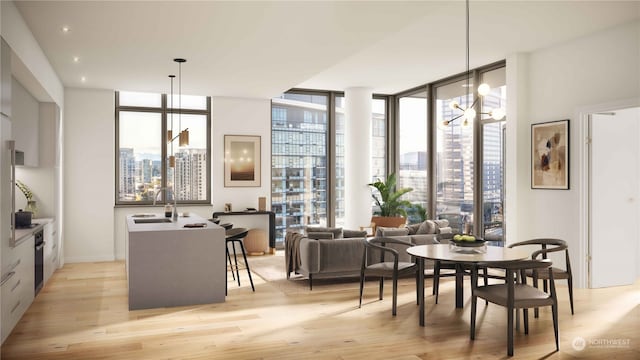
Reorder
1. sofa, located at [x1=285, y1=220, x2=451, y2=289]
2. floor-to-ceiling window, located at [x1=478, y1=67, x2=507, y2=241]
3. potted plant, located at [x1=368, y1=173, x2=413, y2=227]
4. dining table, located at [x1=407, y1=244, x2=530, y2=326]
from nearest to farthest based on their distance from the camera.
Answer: dining table, located at [x1=407, y1=244, x2=530, y2=326] < sofa, located at [x1=285, y1=220, x2=451, y2=289] < floor-to-ceiling window, located at [x1=478, y1=67, x2=507, y2=241] < potted plant, located at [x1=368, y1=173, x2=413, y2=227]

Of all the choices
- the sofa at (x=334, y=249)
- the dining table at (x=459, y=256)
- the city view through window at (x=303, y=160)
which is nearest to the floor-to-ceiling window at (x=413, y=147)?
the city view through window at (x=303, y=160)

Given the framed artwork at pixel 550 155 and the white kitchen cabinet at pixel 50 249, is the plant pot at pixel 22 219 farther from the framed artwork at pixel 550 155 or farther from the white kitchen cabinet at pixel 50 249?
the framed artwork at pixel 550 155

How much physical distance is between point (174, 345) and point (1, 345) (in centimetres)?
133

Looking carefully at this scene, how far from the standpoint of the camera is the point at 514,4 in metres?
5.03

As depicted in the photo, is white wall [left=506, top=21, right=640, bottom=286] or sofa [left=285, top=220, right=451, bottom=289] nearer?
white wall [left=506, top=21, right=640, bottom=286]

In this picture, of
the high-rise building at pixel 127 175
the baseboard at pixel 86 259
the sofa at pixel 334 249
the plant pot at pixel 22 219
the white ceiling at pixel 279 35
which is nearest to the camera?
the white ceiling at pixel 279 35

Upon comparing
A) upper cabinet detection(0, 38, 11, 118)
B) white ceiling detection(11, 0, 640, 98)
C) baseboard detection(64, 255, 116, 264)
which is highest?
white ceiling detection(11, 0, 640, 98)

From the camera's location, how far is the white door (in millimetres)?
6223

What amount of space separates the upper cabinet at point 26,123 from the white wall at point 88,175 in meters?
1.23

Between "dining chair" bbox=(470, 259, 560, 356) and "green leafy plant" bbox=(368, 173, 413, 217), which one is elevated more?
"green leafy plant" bbox=(368, 173, 413, 217)

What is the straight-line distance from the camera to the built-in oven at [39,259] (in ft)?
18.6

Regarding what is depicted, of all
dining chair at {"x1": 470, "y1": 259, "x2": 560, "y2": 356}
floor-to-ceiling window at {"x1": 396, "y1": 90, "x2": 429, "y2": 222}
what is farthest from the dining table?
floor-to-ceiling window at {"x1": 396, "y1": 90, "x2": 429, "y2": 222}

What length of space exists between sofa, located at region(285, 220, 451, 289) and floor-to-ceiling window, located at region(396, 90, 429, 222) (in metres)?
3.25

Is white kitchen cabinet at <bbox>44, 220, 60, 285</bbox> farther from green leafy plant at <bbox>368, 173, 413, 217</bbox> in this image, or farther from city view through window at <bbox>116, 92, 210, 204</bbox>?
green leafy plant at <bbox>368, 173, 413, 217</bbox>
